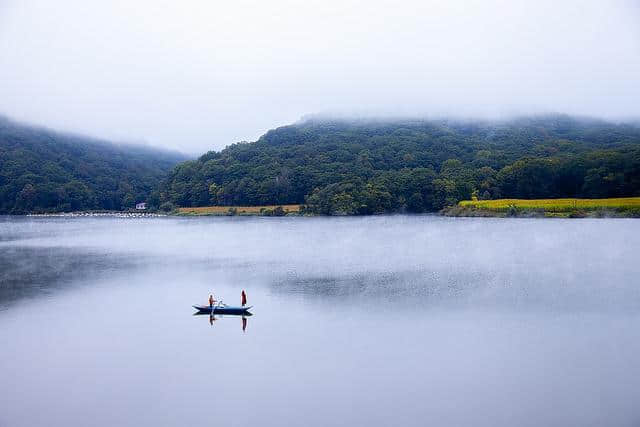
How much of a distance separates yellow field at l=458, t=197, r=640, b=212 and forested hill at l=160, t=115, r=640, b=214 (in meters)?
1.95

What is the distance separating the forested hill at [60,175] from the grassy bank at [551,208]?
75.8 metres

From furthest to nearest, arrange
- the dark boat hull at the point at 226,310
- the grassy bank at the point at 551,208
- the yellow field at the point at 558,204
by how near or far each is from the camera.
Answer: the yellow field at the point at 558,204
the grassy bank at the point at 551,208
the dark boat hull at the point at 226,310

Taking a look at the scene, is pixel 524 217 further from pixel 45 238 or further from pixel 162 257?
pixel 45 238

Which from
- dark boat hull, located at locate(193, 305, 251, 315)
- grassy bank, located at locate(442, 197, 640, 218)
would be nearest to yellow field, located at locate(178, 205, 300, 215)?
grassy bank, located at locate(442, 197, 640, 218)

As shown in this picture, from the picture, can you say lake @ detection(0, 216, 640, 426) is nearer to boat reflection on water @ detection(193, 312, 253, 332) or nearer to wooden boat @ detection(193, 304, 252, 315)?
boat reflection on water @ detection(193, 312, 253, 332)

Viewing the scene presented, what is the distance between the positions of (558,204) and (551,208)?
1.00 meters

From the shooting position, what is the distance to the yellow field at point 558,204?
59562 millimetres

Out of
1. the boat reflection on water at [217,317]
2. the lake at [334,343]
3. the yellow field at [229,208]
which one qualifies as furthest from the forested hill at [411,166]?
the boat reflection on water at [217,317]

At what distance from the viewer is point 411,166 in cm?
9256

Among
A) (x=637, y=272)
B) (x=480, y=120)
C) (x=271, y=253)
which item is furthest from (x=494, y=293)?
(x=480, y=120)

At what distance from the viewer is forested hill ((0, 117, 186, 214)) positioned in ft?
354

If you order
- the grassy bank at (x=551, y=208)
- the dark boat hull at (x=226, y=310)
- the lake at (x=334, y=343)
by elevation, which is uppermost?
the grassy bank at (x=551, y=208)

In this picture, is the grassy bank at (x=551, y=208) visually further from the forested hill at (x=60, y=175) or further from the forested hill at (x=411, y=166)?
the forested hill at (x=60, y=175)

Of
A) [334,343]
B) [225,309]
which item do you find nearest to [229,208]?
[225,309]
